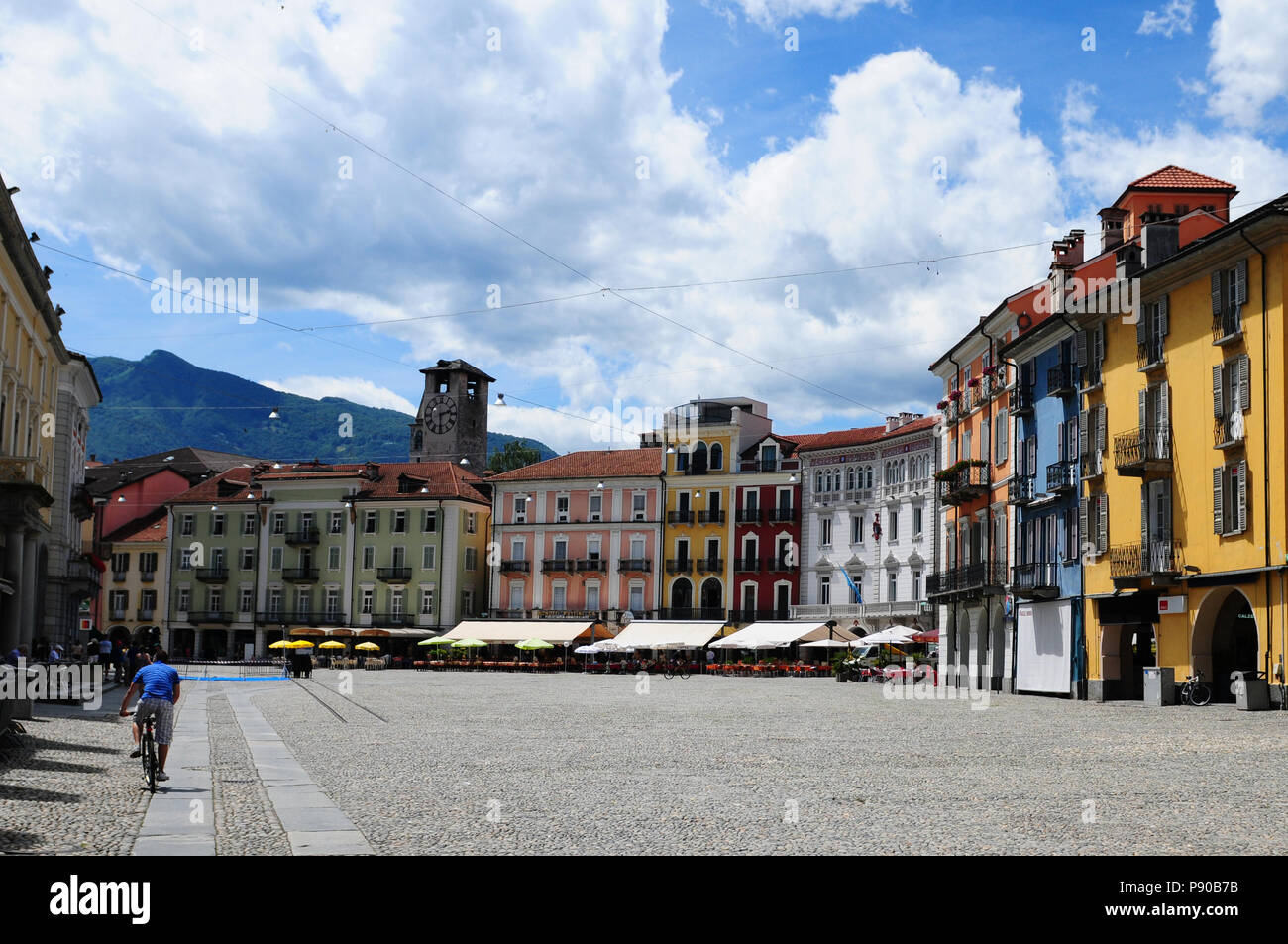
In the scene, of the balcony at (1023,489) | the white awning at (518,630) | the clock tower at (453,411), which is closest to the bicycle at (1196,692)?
the balcony at (1023,489)

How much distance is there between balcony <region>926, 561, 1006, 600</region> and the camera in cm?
4853

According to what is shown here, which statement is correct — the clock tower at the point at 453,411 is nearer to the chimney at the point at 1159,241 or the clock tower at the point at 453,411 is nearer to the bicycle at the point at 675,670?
the bicycle at the point at 675,670

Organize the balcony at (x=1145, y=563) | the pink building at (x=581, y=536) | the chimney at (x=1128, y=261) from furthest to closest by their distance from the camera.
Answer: the pink building at (x=581, y=536) → the chimney at (x=1128, y=261) → the balcony at (x=1145, y=563)

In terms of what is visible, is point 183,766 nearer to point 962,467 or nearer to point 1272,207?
point 1272,207

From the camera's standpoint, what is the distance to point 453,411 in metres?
124

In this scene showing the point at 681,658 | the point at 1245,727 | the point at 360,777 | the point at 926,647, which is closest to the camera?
the point at 360,777

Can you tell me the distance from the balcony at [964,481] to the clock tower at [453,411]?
239 feet

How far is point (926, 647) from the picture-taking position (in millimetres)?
68250

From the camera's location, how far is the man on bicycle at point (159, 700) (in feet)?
47.1

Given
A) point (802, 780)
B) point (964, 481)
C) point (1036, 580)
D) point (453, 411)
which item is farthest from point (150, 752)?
point (453, 411)

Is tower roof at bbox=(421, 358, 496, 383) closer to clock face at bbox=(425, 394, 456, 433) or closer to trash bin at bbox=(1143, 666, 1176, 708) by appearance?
clock face at bbox=(425, 394, 456, 433)

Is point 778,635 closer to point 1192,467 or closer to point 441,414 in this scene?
point 1192,467
